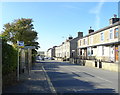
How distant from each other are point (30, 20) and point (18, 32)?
3.98 metres

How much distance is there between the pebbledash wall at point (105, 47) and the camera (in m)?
26.1

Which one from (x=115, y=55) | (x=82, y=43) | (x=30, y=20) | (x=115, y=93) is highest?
(x=30, y=20)

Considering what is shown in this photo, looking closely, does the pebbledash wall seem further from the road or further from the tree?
the tree

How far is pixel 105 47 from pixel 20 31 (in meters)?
16.2

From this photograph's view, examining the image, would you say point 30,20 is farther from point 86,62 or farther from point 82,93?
point 82,93

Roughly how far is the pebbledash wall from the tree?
40.5ft

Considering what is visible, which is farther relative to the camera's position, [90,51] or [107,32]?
[90,51]

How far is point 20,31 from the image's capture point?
30.6 m

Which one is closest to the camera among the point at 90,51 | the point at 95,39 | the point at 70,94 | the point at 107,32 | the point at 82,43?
the point at 70,94

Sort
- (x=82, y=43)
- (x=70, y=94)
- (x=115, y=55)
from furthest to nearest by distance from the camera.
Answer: (x=82, y=43), (x=115, y=55), (x=70, y=94)

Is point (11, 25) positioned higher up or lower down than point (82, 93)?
higher up

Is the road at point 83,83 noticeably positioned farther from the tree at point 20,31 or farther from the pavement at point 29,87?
the tree at point 20,31

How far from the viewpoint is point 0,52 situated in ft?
27.7

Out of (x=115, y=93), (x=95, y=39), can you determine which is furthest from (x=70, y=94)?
(x=95, y=39)
